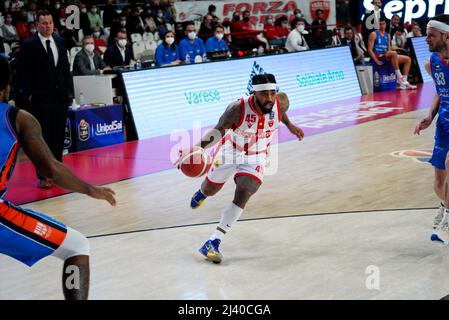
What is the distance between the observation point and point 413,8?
24.5 m

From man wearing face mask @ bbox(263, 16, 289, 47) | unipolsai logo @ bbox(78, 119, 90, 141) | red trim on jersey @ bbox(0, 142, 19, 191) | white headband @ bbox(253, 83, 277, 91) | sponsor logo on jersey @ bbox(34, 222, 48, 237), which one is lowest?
man wearing face mask @ bbox(263, 16, 289, 47)

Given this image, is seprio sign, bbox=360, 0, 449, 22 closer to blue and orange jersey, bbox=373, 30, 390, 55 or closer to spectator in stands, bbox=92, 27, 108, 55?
blue and orange jersey, bbox=373, 30, 390, 55

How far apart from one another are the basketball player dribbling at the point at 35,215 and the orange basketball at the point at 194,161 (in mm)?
2083

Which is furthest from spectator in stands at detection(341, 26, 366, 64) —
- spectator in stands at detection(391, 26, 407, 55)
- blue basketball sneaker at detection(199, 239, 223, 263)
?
blue basketball sneaker at detection(199, 239, 223, 263)

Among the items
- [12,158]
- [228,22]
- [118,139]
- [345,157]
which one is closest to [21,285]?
[12,158]

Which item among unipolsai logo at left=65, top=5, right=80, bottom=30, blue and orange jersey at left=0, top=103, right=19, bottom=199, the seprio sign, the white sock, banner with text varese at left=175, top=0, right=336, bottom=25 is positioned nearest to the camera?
blue and orange jersey at left=0, top=103, right=19, bottom=199

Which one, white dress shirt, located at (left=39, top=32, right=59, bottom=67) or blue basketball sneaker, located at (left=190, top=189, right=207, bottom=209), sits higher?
white dress shirt, located at (left=39, top=32, right=59, bottom=67)

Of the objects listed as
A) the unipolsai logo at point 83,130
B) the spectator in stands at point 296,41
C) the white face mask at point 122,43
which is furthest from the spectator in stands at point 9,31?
the spectator in stands at point 296,41

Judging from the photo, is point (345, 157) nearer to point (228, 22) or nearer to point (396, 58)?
point (396, 58)

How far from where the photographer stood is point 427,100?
15.8 meters

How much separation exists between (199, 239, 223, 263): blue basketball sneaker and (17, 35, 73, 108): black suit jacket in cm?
378

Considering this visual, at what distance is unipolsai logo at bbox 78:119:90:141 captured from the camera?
11.2 meters
